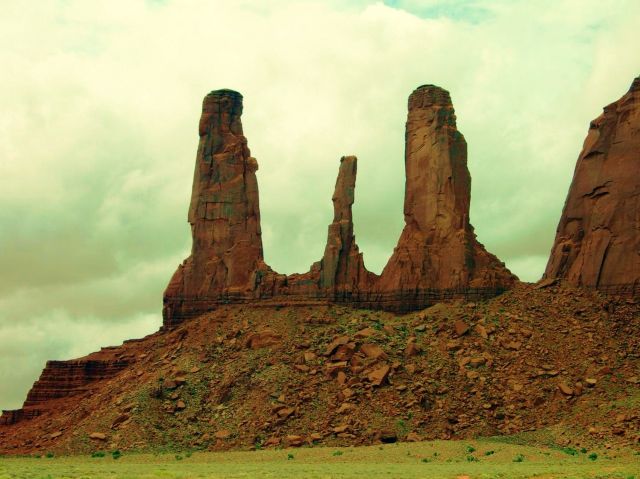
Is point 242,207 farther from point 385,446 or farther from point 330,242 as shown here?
point 385,446

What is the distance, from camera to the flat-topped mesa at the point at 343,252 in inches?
3629

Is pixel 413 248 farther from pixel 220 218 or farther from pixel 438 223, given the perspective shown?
pixel 220 218

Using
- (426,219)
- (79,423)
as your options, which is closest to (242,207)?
(426,219)

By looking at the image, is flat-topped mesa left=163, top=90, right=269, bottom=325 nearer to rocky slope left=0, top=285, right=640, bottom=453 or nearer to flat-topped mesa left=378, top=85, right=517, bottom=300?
rocky slope left=0, top=285, right=640, bottom=453

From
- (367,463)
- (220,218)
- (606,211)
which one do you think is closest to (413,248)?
(606,211)

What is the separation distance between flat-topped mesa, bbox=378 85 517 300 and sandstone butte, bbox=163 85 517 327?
0.21 ft

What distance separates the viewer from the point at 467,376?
82.1m

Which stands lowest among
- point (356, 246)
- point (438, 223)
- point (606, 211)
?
point (356, 246)

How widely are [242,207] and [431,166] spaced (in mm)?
13754

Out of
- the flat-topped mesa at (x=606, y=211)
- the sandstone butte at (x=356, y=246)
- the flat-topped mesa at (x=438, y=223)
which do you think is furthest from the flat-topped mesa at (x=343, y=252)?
the flat-topped mesa at (x=606, y=211)

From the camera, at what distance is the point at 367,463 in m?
72.2

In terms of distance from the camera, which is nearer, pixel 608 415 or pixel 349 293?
pixel 608 415

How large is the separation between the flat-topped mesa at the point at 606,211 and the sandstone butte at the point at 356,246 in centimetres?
445

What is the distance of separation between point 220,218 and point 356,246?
10.5m
